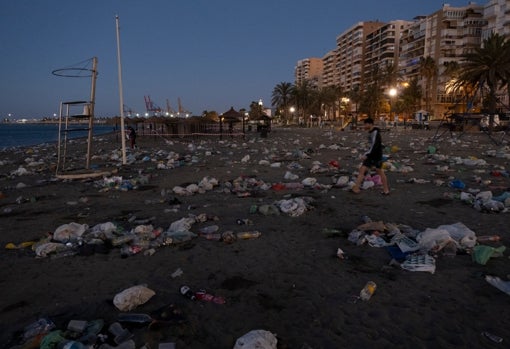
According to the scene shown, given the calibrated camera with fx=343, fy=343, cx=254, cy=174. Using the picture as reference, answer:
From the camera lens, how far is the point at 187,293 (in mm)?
3018

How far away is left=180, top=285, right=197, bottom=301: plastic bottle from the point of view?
2975 millimetres

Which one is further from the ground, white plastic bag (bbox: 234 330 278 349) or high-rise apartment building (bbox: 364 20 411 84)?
high-rise apartment building (bbox: 364 20 411 84)

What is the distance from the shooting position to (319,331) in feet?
8.30

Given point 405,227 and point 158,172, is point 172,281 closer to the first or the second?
point 405,227

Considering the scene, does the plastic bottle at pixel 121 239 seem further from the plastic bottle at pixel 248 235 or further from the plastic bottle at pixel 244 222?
the plastic bottle at pixel 244 222

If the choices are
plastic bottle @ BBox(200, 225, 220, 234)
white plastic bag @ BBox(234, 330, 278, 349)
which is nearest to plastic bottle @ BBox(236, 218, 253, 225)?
plastic bottle @ BBox(200, 225, 220, 234)

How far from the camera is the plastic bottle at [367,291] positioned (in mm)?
2945

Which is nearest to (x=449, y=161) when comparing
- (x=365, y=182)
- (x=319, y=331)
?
(x=365, y=182)

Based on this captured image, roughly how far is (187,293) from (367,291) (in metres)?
1.58

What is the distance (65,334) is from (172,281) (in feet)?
3.40

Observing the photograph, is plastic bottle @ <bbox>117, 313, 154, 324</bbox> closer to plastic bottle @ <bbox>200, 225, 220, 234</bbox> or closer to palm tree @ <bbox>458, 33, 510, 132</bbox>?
plastic bottle @ <bbox>200, 225, 220, 234</bbox>

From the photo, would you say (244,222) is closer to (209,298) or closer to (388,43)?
(209,298)

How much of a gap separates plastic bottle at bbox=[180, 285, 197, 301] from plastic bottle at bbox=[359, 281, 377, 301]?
1.45m

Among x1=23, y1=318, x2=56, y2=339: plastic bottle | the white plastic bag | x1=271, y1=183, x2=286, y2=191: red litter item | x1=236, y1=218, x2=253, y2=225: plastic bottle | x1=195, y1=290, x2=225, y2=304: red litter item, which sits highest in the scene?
x1=271, y1=183, x2=286, y2=191: red litter item
